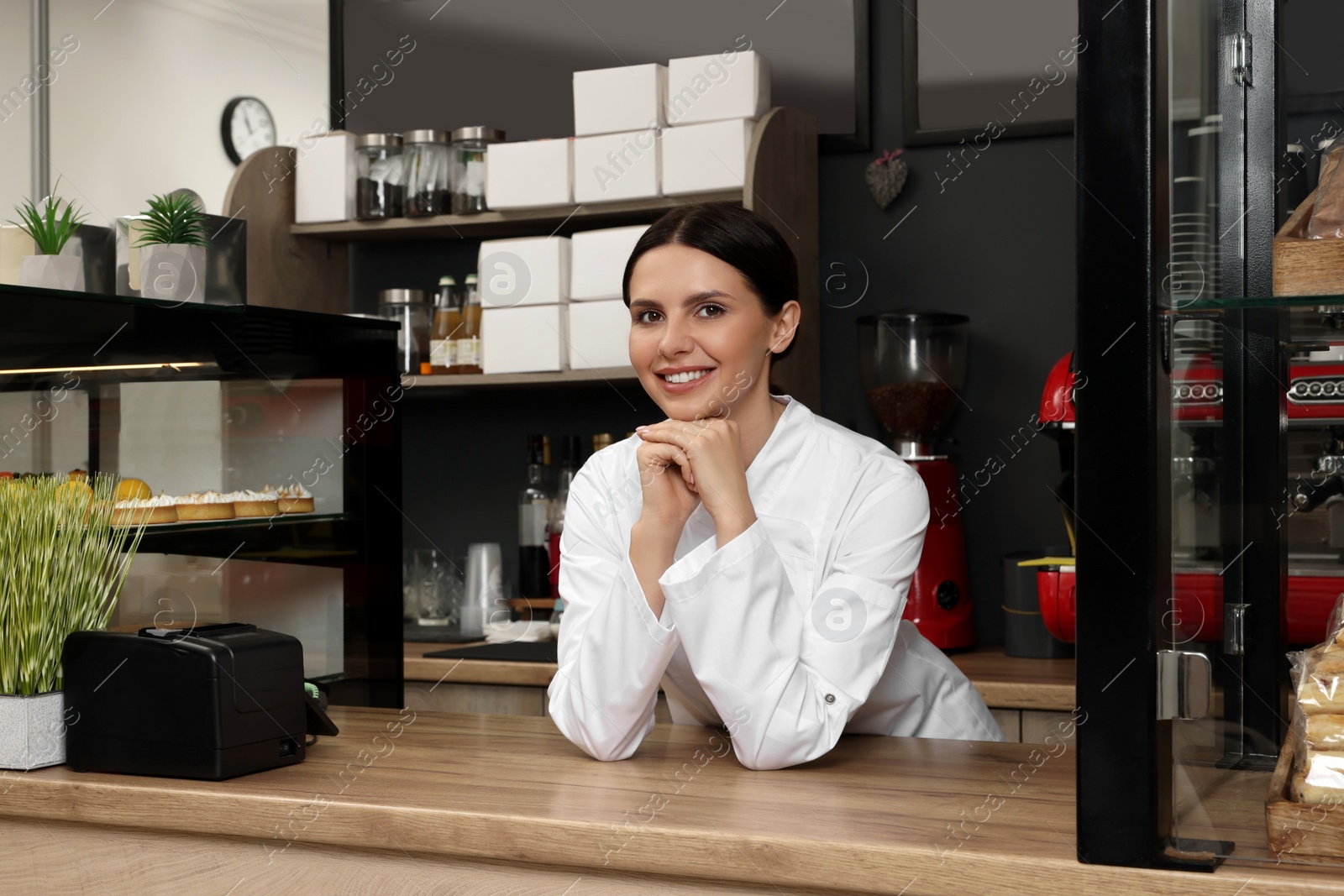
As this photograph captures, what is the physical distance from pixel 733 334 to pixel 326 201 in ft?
6.29

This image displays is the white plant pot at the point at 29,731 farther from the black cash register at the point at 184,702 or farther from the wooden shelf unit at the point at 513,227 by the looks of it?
the wooden shelf unit at the point at 513,227

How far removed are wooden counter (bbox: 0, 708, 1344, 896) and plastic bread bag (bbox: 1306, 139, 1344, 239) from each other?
395mm

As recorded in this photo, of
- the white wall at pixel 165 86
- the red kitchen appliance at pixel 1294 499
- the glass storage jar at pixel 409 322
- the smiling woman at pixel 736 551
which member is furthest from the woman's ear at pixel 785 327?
the white wall at pixel 165 86

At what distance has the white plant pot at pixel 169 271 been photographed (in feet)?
6.05

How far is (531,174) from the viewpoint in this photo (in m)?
2.95

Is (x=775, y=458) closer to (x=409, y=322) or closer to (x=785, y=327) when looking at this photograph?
(x=785, y=327)

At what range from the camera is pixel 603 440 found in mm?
3061

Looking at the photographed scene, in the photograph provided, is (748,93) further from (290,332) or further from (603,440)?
(290,332)

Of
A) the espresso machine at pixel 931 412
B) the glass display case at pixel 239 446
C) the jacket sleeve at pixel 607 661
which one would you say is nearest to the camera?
the jacket sleeve at pixel 607 661

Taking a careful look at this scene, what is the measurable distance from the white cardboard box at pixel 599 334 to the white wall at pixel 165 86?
1511mm

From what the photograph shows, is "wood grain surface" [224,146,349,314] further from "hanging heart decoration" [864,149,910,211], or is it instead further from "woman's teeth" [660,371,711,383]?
"woman's teeth" [660,371,711,383]

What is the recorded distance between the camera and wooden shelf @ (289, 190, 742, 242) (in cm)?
287

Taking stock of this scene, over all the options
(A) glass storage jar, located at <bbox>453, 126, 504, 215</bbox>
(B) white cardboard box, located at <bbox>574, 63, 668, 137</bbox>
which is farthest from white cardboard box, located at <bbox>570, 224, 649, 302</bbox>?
(A) glass storage jar, located at <bbox>453, 126, 504, 215</bbox>

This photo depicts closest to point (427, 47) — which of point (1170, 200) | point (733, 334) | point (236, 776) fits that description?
point (733, 334)
